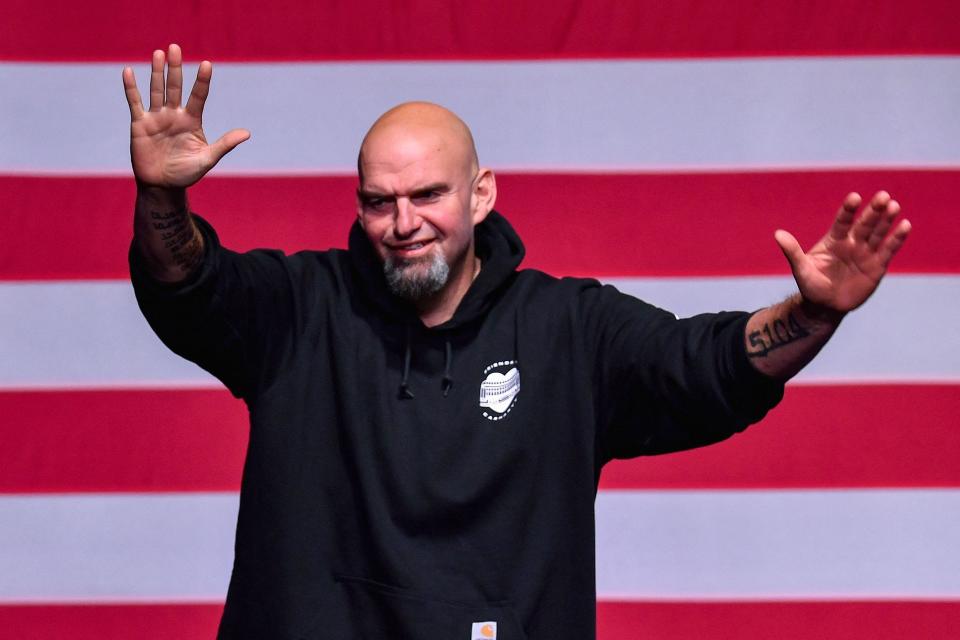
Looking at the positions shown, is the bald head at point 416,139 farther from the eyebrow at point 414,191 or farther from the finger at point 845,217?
the finger at point 845,217

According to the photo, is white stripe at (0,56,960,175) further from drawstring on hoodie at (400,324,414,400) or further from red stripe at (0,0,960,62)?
drawstring on hoodie at (400,324,414,400)

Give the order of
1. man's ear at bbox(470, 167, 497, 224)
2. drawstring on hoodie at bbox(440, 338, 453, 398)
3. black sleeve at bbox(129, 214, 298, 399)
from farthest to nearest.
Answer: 1. man's ear at bbox(470, 167, 497, 224)
2. drawstring on hoodie at bbox(440, 338, 453, 398)
3. black sleeve at bbox(129, 214, 298, 399)

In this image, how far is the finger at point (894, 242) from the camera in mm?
1296

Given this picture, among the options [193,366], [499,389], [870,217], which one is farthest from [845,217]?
[193,366]

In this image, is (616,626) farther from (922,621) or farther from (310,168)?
(310,168)

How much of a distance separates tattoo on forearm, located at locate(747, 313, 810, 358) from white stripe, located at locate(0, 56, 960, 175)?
0.81 meters

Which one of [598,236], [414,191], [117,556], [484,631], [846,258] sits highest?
[598,236]

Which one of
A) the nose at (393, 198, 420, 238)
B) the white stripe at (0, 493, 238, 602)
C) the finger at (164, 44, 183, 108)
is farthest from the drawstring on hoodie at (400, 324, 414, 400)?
the white stripe at (0, 493, 238, 602)

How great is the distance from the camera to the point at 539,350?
153 cm

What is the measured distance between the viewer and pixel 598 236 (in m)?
2.16

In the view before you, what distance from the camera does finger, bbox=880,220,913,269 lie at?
4.25 feet

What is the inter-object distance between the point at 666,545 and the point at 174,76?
1171 millimetres

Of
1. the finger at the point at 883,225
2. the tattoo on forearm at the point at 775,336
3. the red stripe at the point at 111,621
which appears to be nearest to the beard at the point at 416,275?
the tattoo on forearm at the point at 775,336

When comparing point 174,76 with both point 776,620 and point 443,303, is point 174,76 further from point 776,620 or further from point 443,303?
point 776,620
